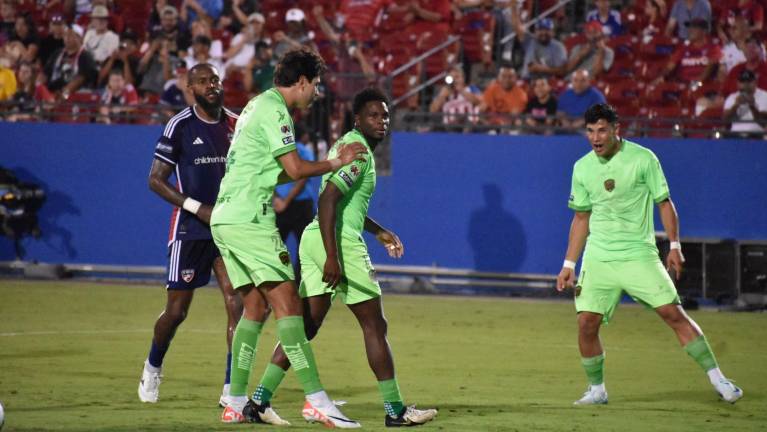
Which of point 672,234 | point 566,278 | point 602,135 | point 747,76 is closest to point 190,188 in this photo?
point 566,278

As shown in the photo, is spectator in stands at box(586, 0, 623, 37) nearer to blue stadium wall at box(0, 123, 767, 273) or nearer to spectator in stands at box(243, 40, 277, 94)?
blue stadium wall at box(0, 123, 767, 273)

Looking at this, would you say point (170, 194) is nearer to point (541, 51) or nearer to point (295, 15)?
point (541, 51)

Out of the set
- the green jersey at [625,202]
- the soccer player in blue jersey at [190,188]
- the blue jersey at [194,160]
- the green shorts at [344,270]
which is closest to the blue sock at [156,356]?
the soccer player in blue jersey at [190,188]

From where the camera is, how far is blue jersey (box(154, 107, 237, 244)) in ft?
32.8

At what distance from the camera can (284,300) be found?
8.53m

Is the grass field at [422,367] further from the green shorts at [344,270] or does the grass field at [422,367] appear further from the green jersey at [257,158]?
the green jersey at [257,158]

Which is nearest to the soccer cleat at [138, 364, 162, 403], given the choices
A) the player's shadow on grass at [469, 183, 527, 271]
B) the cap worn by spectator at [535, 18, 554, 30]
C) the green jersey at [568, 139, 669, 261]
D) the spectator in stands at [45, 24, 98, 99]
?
the green jersey at [568, 139, 669, 261]

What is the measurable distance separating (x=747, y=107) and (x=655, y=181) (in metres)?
9.17

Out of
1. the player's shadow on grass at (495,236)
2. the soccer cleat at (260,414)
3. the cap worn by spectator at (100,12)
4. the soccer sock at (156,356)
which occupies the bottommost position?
the player's shadow on grass at (495,236)

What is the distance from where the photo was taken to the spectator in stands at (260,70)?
70.2 feet

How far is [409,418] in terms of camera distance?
870cm

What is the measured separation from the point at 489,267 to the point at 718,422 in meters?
10.8

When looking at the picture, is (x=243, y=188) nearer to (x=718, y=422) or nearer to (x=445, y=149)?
(x=718, y=422)

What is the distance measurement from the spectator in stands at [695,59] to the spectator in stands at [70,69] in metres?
10.1
